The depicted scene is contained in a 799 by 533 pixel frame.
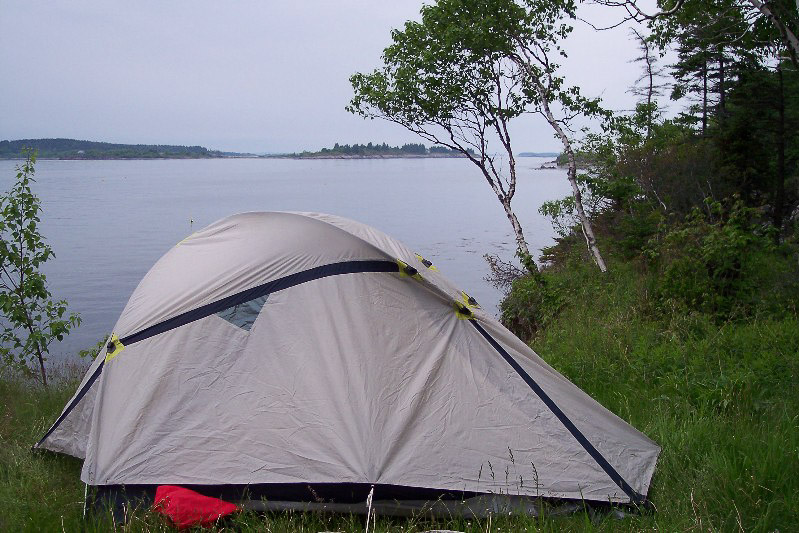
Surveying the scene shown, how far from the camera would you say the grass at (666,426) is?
11.7ft

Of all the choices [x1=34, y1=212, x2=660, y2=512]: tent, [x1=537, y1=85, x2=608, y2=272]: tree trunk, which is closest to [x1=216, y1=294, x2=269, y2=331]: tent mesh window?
[x1=34, y1=212, x2=660, y2=512]: tent

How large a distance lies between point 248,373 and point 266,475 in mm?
643

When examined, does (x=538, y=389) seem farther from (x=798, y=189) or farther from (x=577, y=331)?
(x=798, y=189)

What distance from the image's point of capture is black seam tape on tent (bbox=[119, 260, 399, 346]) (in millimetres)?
4281

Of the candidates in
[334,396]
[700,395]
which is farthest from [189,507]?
[700,395]

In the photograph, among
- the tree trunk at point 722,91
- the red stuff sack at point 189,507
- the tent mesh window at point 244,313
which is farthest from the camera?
the tree trunk at point 722,91

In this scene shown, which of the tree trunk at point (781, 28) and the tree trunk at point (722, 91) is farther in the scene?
the tree trunk at point (722, 91)

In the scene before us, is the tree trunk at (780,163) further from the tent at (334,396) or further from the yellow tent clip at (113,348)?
the yellow tent clip at (113,348)

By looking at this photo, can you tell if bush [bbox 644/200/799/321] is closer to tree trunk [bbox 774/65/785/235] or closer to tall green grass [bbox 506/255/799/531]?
tall green grass [bbox 506/255/799/531]

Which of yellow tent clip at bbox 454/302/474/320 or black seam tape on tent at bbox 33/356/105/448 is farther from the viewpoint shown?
black seam tape on tent at bbox 33/356/105/448

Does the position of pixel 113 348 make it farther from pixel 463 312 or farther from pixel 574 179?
pixel 574 179

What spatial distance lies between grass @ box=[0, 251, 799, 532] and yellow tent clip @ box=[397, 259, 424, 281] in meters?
1.54

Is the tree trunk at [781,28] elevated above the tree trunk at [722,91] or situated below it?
below

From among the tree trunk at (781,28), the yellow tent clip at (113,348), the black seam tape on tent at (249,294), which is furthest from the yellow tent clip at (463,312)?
the tree trunk at (781,28)
